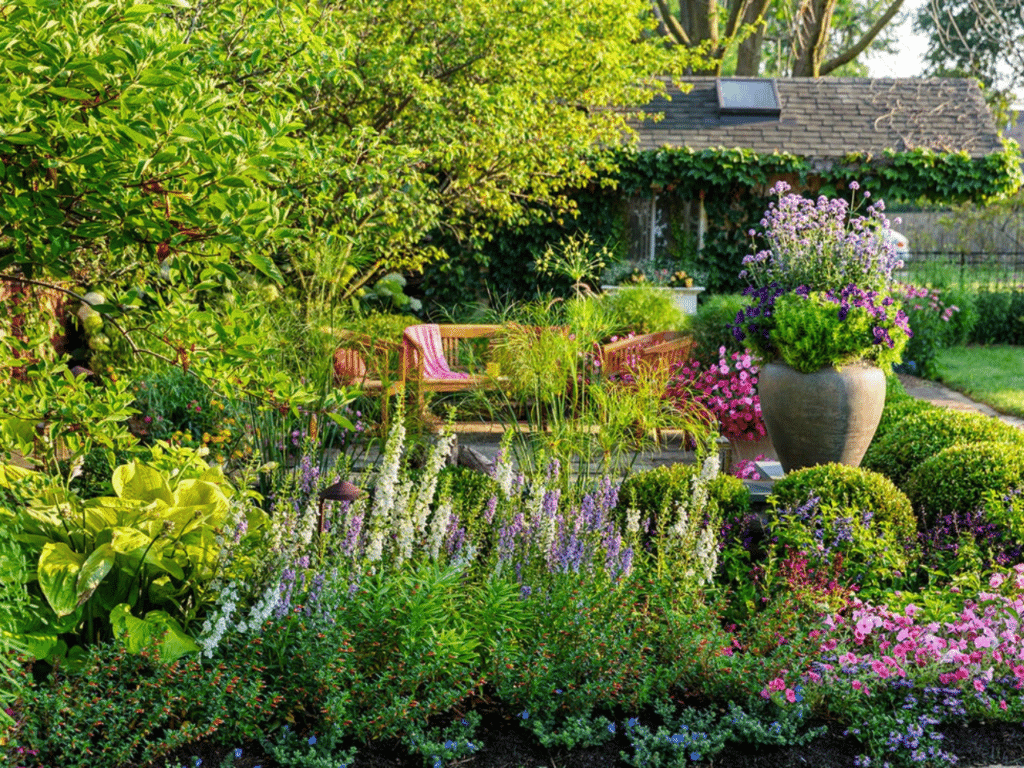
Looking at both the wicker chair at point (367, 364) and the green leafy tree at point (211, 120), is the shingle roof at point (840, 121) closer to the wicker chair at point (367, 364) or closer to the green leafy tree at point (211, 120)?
the green leafy tree at point (211, 120)

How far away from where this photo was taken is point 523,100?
8.73m

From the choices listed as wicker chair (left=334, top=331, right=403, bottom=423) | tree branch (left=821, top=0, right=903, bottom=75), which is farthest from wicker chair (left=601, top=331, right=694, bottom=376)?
tree branch (left=821, top=0, right=903, bottom=75)

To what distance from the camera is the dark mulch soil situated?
2.70 m

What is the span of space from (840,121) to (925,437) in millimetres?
11110

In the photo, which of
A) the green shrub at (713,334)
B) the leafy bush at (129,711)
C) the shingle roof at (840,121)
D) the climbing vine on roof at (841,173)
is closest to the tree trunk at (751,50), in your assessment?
the shingle roof at (840,121)

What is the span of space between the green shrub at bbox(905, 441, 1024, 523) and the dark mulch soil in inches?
73.3

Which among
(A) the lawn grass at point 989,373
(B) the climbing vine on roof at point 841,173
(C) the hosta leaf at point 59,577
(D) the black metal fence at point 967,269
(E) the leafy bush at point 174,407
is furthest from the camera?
(D) the black metal fence at point 967,269

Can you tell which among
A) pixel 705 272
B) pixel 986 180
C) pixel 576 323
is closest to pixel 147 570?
pixel 576 323

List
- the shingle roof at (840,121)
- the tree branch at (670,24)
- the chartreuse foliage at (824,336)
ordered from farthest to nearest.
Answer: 1. the tree branch at (670,24)
2. the shingle roof at (840,121)
3. the chartreuse foliage at (824,336)

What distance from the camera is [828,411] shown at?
5.36 metres

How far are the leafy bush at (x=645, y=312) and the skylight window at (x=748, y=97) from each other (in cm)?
661

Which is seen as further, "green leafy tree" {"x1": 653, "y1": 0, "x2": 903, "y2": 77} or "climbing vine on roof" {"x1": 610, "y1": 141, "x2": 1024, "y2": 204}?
"green leafy tree" {"x1": 653, "y1": 0, "x2": 903, "y2": 77}

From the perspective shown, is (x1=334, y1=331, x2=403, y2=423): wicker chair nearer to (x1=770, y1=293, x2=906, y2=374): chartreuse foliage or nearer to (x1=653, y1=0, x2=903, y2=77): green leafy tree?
(x1=770, y1=293, x2=906, y2=374): chartreuse foliage

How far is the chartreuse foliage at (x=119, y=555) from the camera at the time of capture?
2.95m
